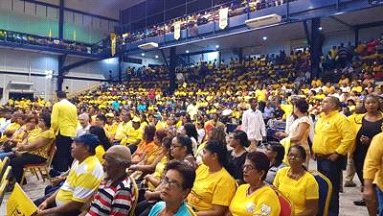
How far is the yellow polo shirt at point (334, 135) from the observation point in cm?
348

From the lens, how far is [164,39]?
18.0 metres

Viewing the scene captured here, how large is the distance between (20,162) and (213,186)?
10.7ft

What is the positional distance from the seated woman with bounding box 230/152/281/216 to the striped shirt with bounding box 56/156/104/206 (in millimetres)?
1037

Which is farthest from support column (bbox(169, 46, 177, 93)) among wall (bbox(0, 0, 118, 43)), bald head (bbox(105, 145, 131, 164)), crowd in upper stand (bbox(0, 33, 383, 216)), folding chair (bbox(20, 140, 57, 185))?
bald head (bbox(105, 145, 131, 164))

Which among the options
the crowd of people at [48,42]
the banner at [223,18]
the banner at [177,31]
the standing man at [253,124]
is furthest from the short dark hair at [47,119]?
the crowd of people at [48,42]

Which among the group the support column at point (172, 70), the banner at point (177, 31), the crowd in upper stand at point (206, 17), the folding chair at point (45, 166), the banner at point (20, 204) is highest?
the crowd in upper stand at point (206, 17)

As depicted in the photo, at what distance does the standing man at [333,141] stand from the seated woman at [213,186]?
140cm

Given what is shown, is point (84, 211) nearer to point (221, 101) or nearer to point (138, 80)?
point (221, 101)

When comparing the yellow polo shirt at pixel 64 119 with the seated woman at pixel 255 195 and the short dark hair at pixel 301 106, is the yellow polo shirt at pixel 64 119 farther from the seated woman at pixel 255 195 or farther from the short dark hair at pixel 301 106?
the seated woman at pixel 255 195

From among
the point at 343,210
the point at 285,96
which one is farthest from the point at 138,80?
the point at 343,210

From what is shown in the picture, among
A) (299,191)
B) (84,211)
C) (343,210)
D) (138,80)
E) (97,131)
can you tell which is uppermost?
(138,80)

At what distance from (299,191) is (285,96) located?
965 cm

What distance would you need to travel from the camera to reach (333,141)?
357 centimetres

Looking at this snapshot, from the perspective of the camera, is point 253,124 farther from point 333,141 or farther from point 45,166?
point 45,166
